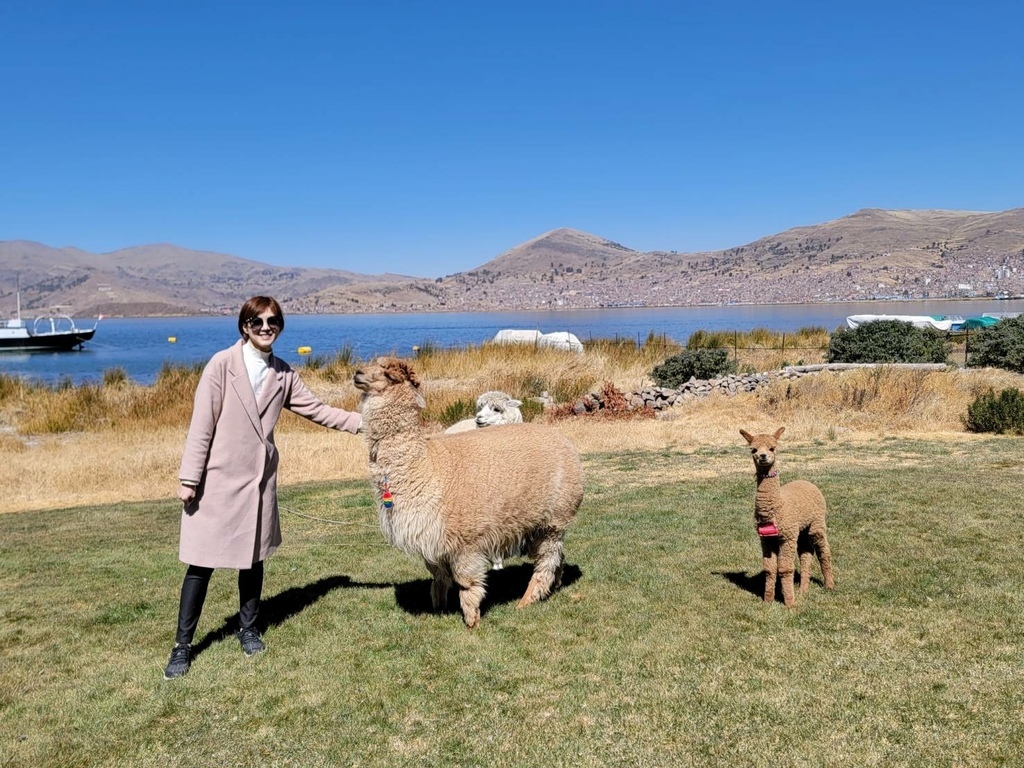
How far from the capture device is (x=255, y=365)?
4590mm

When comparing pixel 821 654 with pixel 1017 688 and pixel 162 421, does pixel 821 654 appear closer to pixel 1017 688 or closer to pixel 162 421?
pixel 1017 688

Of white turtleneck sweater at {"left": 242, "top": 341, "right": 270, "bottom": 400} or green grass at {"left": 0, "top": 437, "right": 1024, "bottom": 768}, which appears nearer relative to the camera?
green grass at {"left": 0, "top": 437, "right": 1024, "bottom": 768}

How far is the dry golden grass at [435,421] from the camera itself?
41.8ft

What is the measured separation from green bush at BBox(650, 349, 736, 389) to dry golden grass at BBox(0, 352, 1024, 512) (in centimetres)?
100

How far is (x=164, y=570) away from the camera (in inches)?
267

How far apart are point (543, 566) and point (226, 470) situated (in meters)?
2.48

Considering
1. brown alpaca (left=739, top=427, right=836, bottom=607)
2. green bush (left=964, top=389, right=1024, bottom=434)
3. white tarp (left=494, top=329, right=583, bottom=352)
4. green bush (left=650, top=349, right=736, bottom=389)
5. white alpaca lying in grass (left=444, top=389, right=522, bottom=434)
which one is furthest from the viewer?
white tarp (left=494, top=329, right=583, bottom=352)

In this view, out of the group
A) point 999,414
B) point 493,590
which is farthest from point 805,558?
point 999,414

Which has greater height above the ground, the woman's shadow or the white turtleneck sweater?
the white turtleneck sweater

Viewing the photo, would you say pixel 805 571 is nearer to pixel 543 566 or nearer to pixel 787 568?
pixel 787 568

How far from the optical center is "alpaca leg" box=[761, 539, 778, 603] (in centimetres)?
518

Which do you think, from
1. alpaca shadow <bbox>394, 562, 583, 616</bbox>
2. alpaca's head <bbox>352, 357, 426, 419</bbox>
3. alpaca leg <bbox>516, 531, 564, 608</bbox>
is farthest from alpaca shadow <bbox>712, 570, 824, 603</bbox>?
alpaca's head <bbox>352, 357, 426, 419</bbox>

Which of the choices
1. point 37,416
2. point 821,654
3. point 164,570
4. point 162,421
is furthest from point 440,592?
point 37,416

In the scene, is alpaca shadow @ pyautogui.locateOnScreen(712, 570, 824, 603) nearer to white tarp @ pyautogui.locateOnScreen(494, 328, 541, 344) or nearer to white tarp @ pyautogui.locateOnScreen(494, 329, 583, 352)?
white tarp @ pyautogui.locateOnScreen(494, 329, 583, 352)
